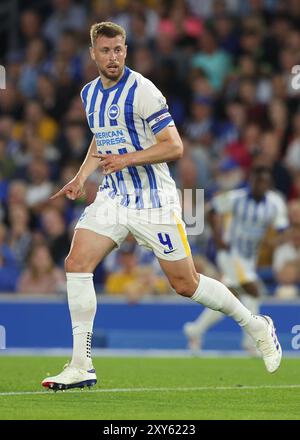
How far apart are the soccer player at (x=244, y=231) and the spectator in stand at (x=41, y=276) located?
1637 mm

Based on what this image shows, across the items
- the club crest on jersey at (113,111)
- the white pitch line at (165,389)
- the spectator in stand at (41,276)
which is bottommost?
the spectator in stand at (41,276)

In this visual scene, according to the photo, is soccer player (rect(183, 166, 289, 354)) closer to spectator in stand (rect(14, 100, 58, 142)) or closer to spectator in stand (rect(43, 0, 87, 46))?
spectator in stand (rect(14, 100, 58, 142))

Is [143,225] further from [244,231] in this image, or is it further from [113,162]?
[244,231]

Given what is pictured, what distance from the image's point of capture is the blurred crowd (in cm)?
1455

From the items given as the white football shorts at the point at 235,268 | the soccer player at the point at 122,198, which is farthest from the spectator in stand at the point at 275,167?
the soccer player at the point at 122,198

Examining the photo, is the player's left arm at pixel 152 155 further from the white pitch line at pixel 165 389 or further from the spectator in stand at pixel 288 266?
the spectator in stand at pixel 288 266

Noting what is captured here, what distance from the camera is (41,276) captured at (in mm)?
14375

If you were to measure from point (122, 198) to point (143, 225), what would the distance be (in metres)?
0.23

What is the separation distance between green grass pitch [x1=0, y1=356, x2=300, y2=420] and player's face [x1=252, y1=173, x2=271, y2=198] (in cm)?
233

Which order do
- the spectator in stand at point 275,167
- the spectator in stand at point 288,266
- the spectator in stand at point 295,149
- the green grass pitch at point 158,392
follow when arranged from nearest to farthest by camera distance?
the green grass pitch at point 158,392
the spectator in stand at point 288,266
the spectator in stand at point 275,167
the spectator in stand at point 295,149

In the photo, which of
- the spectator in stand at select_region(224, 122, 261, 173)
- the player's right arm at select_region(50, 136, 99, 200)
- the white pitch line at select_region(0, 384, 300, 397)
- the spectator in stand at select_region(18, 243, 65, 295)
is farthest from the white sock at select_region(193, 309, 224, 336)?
the player's right arm at select_region(50, 136, 99, 200)

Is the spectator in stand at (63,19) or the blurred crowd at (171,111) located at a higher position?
the spectator in stand at (63,19)

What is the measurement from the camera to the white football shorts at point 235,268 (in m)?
13.3
